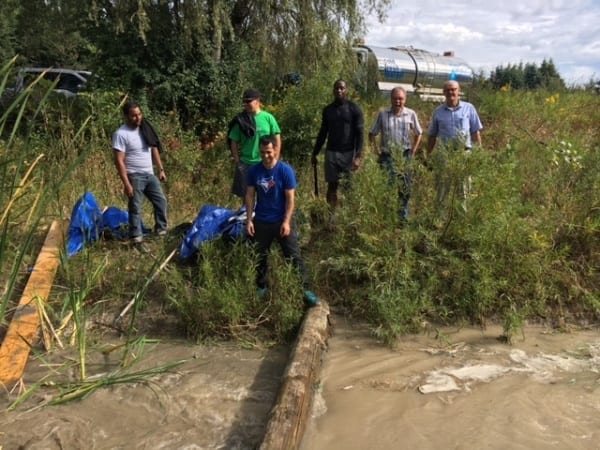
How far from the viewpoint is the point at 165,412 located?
3527mm

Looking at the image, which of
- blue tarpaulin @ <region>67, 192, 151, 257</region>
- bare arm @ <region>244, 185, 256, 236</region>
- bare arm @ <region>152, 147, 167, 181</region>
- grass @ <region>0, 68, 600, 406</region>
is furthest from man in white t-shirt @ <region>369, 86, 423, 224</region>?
blue tarpaulin @ <region>67, 192, 151, 257</region>

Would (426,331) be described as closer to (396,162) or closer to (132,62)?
(396,162)

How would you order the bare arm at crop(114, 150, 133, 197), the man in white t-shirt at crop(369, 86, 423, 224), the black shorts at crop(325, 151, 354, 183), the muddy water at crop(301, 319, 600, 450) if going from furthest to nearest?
the black shorts at crop(325, 151, 354, 183)
the man in white t-shirt at crop(369, 86, 423, 224)
the bare arm at crop(114, 150, 133, 197)
the muddy water at crop(301, 319, 600, 450)

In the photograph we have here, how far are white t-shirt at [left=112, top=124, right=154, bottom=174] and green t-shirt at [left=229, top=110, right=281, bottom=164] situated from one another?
97 centimetres

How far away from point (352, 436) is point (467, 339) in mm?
1727

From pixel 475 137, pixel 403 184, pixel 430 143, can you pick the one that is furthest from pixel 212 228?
pixel 475 137

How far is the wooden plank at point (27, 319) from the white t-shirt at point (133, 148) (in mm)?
1249

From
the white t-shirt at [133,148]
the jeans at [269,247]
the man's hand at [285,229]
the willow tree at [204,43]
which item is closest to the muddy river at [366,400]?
the jeans at [269,247]

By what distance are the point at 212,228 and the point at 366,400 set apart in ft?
7.84

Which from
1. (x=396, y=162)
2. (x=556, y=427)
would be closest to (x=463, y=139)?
(x=396, y=162)

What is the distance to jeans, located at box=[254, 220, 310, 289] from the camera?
4.62m

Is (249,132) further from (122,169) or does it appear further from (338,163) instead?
(122,169)

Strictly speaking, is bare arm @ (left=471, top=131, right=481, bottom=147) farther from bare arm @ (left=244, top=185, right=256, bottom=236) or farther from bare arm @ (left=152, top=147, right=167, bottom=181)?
bare arm @ (left=152, top=147, right=167, bottom=181)

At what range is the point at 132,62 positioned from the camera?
9164mm
